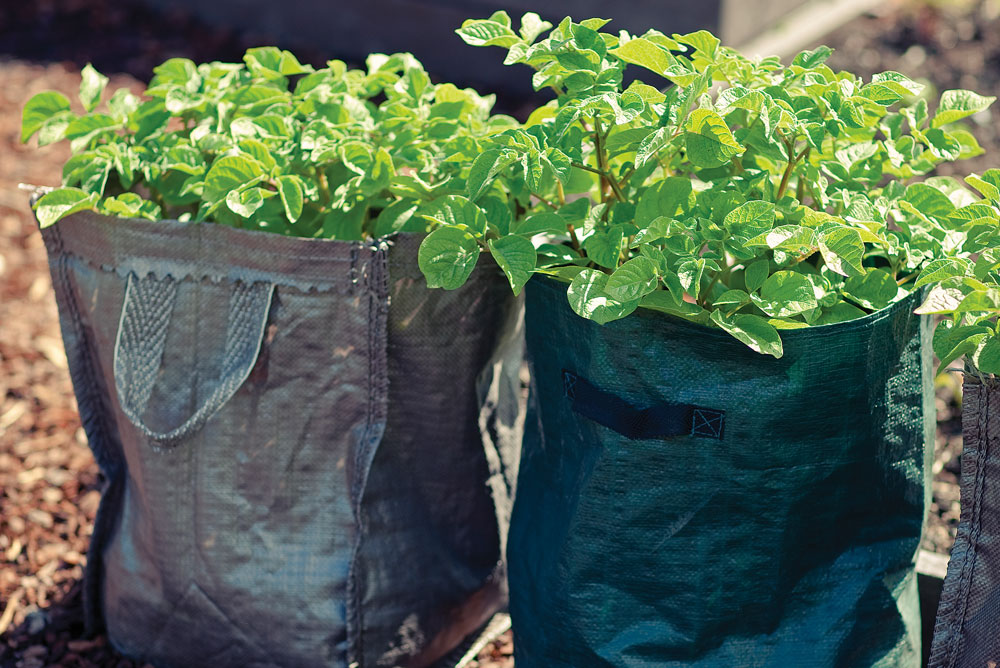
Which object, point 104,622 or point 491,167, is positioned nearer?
point 491,167

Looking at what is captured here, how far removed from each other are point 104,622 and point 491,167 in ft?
3.97

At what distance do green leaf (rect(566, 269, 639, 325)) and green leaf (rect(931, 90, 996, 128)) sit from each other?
54 centimetres

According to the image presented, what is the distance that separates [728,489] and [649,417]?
15cm

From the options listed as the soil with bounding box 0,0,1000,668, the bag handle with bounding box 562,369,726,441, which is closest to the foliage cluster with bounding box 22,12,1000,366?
the bag handle with bounding box 562,369,726,441

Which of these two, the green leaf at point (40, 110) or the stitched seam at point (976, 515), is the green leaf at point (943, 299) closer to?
the stitched seam at point (976, 515)

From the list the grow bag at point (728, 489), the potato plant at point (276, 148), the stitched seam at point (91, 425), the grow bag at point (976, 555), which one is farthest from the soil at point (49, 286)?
the potato plant at point (276, 148)

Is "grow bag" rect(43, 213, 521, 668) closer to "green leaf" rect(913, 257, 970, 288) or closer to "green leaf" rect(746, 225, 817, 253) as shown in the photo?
"green leaf" rect(746, 225, 817, 253)

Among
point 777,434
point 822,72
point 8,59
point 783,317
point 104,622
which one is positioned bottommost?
point 104,622

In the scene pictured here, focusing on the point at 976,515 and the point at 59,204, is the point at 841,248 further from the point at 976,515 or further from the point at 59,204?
the point at 59,204

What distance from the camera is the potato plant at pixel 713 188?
1279 millimetres

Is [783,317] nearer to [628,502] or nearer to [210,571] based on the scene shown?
[628,502]

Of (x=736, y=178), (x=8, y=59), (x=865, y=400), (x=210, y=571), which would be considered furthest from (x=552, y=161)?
(x=8, y=59)

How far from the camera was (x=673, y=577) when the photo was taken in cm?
143

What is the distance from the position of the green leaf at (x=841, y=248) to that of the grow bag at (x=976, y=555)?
207 millimetres
